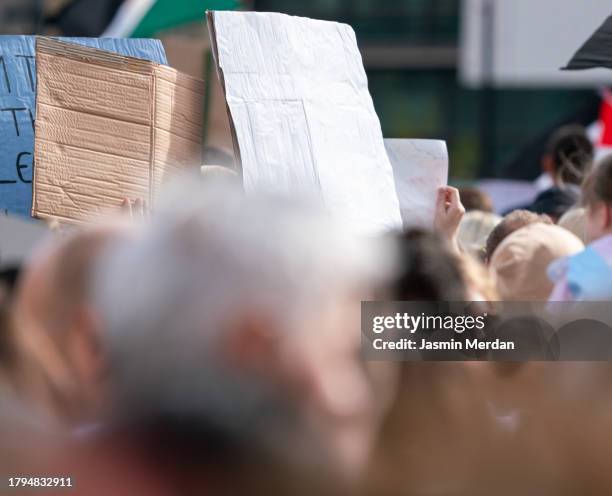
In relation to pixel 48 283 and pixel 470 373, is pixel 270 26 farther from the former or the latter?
pixel 48 283

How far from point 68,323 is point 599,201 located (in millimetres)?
1579

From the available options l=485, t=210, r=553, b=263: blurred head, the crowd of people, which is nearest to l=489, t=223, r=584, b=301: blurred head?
l=485, t=210, r=553, b=263: blurred head

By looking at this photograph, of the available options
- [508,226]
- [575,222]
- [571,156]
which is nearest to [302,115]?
[508,226]

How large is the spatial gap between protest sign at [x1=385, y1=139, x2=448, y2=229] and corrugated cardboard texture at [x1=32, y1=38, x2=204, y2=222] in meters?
0.73

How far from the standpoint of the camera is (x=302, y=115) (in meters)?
3.44

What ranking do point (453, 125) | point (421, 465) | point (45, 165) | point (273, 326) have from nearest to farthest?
point (273, 326), point (421, 465), point (45, 165), point (453, 125)

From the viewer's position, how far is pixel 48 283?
154 centimetres

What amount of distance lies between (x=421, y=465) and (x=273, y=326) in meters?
0.37

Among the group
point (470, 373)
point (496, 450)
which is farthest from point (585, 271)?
point (496, 450)

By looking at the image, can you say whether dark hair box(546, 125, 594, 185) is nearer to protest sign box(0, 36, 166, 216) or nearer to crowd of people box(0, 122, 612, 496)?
protest sign box(0, 36, 166, 216)

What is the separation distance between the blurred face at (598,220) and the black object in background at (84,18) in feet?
17.5

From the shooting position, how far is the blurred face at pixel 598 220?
2.78 meters

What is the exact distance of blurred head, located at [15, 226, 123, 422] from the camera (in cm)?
151

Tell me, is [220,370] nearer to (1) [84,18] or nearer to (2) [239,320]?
(2) [239,320]
